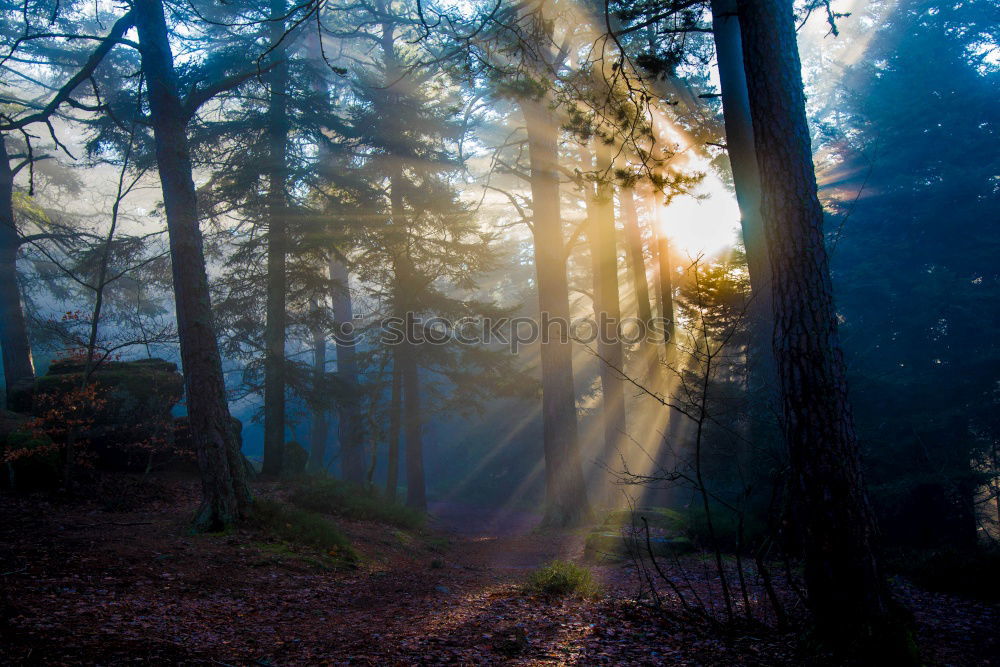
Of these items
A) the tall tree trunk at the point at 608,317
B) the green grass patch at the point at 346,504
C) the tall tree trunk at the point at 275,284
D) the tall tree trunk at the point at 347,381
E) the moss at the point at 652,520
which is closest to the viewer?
the moss at the point at 652,520

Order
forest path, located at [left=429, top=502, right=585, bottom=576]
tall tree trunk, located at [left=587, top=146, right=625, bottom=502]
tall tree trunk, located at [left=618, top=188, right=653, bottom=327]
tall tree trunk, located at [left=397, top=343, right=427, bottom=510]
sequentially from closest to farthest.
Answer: forest path, located at [left=429, top=502, right=585, bottom=576] → tall tree trunk, located at [left=587, top=146, right=625, bottom=502] → tall tree trunk, located at [left=618, top=188, right=653, bottom=327] → tall tree trunk, located at [left=397, top=343, right=427, bottom=510]

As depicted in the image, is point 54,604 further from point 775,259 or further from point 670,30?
point 670,30

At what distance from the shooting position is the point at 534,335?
26703mm

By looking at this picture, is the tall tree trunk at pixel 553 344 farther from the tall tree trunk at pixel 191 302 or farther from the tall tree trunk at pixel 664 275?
the tall tree trunk at pixel 191 302

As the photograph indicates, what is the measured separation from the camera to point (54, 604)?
4234 mm

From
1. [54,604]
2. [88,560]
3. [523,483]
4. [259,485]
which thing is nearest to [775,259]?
[54,604]

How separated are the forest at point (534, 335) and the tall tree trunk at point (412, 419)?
0.14 meters

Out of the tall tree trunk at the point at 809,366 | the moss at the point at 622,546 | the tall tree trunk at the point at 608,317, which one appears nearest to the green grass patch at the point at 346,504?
the moss at the point at 622,546

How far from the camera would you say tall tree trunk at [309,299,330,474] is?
15.2 meters

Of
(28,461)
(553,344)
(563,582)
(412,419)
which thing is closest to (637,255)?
(553,344)

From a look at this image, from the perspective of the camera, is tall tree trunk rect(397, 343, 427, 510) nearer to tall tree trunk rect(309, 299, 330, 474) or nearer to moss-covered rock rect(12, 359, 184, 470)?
tall tree trunk rect(309, 299, 330, 474)

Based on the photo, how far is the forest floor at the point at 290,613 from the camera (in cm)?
385

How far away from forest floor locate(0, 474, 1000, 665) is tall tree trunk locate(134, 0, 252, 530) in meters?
0.67

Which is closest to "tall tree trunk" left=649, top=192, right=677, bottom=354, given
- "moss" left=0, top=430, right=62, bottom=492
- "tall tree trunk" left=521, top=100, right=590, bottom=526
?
"tall tree trunk" left=521, top=100, right=590, bottom=526
